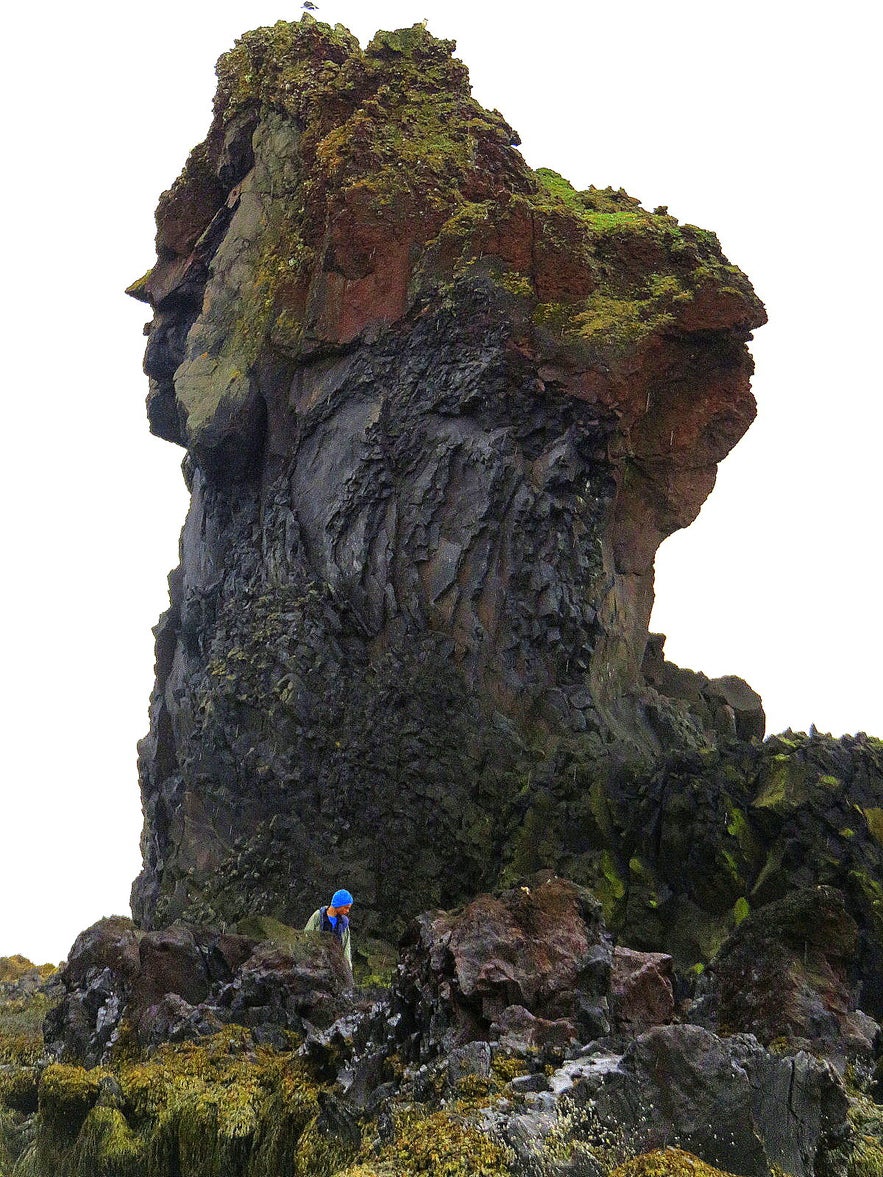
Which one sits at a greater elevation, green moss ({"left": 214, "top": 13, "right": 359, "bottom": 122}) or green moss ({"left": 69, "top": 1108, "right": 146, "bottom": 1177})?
A: green moss ({"left": 214, "top": 13, "right": 359, "bottom": 122})

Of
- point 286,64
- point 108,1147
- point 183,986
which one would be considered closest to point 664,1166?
point 108,1147

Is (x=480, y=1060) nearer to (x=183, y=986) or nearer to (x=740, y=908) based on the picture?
(x=183, y=986)

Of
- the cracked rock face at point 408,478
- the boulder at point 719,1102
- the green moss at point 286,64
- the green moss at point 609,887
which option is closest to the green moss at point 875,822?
the green moss at point 609,887

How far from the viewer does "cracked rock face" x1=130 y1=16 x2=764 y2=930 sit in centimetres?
2505

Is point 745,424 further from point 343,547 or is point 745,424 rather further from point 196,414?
point 196,414

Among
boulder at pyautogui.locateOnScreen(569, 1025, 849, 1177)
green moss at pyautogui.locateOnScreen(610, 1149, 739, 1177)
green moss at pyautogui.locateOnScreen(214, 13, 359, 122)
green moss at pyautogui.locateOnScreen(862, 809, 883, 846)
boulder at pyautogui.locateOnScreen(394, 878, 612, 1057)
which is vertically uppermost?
green moss at pyautogui.locateOnScreen(214, 13, 359, 122)

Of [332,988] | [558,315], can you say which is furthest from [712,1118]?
[558,315]

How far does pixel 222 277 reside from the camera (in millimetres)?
31578

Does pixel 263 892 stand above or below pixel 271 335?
below

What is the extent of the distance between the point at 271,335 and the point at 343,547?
20.2 feet

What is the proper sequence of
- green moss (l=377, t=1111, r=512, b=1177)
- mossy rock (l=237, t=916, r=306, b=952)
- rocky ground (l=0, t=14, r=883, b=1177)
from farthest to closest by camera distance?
1. mossy rock (l=237, t=916, r=306, b=952)
2. rocky ground (l=0, t=14, r=883, b=1177)
3. green moss (l=377, t=1111, r=512, b=1177)

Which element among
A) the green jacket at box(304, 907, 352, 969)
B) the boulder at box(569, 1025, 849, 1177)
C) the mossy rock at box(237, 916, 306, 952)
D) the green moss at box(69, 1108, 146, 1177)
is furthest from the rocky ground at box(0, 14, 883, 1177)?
the boulder at box(569, 1025, 849, 1177)

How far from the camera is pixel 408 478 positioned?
26672mm

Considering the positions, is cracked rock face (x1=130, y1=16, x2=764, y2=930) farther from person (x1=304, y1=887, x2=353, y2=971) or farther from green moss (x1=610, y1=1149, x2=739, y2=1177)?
green moss (x1=610, y1=1149, x2=739, y2=1177)
